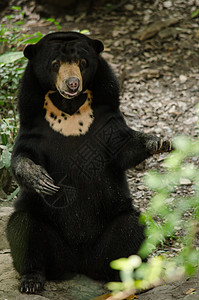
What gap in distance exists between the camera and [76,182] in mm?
3709

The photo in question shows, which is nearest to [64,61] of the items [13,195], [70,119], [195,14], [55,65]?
[55,65]

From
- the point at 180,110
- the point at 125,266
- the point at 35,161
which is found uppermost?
the point at 125,266

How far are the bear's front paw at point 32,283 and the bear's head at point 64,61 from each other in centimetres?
129

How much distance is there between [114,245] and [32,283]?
0.64 meters

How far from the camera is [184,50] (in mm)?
7707

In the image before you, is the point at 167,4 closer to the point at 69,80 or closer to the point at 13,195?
the point at 13,195

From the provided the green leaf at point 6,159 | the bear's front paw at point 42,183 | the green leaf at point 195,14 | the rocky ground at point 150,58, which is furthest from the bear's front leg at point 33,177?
the green leaf at point 195,14

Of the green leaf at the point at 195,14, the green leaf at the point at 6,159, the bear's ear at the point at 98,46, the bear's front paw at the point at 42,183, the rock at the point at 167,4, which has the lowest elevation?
the green leaf at the point at 6,159

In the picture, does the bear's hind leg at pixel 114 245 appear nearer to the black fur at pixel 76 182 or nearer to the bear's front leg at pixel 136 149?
the black fur at pixel 76 182

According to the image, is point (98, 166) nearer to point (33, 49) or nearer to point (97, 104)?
point (97, 104)

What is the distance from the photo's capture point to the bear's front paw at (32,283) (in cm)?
351

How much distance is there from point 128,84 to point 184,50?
1.17 metres

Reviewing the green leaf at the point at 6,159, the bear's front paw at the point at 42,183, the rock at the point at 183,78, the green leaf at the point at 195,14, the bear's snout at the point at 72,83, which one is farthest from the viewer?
the green leaf at the point at 195,14

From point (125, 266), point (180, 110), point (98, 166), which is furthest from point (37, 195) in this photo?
point (180, 110)
